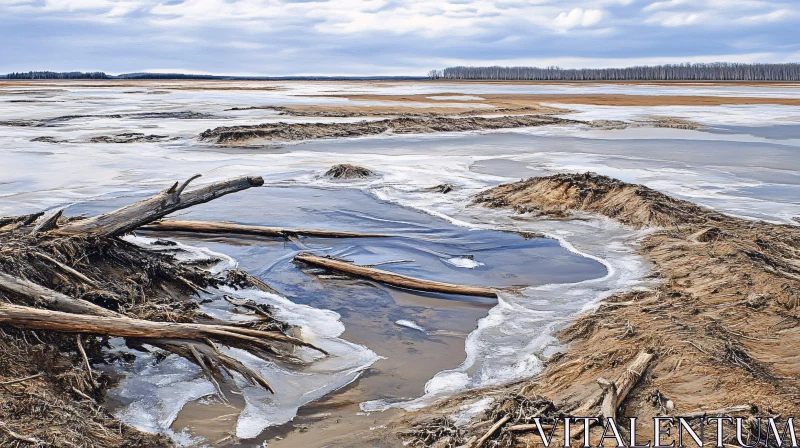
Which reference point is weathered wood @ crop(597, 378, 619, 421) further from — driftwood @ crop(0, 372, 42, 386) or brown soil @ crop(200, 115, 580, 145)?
brown soil @ crop(200, 115, 580, 145)

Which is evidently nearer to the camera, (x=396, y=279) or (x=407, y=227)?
(x=396, y=279)

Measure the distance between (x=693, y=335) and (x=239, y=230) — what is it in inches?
267

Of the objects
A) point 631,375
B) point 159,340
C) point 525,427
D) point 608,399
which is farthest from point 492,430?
point 159,340

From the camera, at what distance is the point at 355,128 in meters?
29.7

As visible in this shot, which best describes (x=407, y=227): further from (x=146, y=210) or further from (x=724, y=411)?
(x=724, y=411)

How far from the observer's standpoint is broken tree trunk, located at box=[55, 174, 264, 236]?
706cm

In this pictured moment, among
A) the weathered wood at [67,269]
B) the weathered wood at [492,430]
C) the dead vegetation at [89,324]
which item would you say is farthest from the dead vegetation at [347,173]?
the weathered wood at [492,430]

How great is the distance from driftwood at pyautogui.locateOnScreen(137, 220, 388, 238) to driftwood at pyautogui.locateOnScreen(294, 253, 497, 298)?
156 centimetres

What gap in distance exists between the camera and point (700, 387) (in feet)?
15.0

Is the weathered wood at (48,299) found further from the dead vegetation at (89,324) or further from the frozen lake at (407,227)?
the frozen lake at (407,227)

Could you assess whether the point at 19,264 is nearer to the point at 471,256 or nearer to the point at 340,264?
the point at 340,264

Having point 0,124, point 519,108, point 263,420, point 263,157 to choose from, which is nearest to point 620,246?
point 263,420

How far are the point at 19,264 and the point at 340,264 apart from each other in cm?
356

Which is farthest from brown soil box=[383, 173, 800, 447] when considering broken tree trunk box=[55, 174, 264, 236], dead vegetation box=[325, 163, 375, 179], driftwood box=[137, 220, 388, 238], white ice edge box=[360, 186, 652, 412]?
dead vegetation box=[325, 163, 375, 179]
